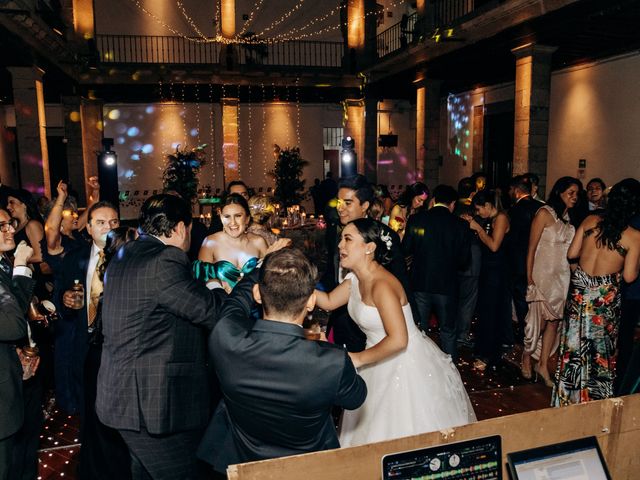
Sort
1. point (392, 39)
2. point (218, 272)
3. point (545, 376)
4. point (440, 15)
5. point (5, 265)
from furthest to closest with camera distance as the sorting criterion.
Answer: point (392, 39) → point (440, 15) → point (545, 376) → point (218, 272) → point (5, 265)

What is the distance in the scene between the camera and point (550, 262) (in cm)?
443

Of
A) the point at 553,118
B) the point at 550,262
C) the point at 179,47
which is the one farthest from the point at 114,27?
the point at 550,262

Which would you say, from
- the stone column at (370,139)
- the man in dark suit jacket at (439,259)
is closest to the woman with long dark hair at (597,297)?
the man in dark suit jacket at (439,259)

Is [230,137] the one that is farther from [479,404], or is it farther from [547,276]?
[479,404]

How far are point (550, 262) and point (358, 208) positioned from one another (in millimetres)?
1817

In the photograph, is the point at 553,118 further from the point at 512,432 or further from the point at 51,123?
the point at 51,123

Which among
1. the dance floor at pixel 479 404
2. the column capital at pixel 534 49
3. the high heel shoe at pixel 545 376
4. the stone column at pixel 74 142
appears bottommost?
the dance floor at pixel 479 404

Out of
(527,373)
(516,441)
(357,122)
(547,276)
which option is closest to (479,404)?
(527,373)

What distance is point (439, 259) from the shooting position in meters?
4.29

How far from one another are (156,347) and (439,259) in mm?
2704

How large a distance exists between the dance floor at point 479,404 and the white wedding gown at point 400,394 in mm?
1142

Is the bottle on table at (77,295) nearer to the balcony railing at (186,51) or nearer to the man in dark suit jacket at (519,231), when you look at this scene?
the man in dark suit jacket at (519,231)

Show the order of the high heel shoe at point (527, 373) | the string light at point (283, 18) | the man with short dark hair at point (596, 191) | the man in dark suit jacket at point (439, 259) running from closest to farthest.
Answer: the man in dark suit jacket at point (439, 259) < the high heel shoe at point (527, 373) < the man with short dark hair at point (596, 191) < the string light at point (283, 18)

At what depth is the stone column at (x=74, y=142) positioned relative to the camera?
14398mm
